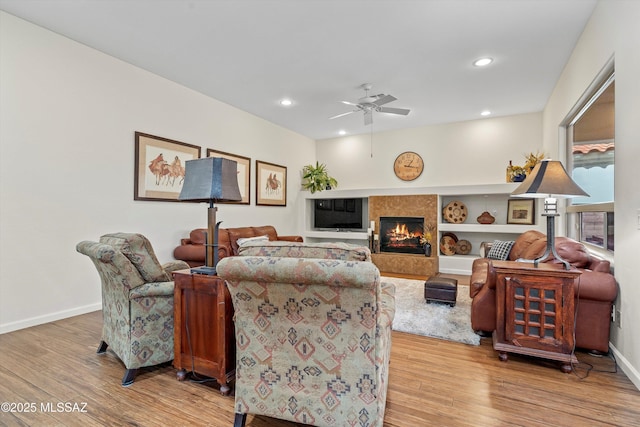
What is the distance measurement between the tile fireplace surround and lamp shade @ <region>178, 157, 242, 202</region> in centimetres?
450

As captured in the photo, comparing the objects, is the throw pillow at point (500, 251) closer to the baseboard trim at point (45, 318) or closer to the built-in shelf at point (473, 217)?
the built-in shelf at point (473, 217)

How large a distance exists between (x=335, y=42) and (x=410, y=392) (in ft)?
10.9

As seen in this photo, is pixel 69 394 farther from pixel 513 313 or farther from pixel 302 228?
pixel 302 228

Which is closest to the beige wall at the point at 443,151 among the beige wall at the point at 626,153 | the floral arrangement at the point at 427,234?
the floral arrangement at the point at 427,234

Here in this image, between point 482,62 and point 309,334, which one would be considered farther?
point 482,62

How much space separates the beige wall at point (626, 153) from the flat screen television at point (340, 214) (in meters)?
4.71

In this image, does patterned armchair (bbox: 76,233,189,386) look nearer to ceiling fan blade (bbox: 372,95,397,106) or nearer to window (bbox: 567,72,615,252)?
ceiling fan blade (bbox: 372,95,397,106)

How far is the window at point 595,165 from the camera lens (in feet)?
8.91

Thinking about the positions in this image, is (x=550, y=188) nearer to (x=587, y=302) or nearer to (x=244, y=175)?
(x=587, y=302)

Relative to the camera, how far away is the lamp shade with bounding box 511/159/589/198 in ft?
7.55

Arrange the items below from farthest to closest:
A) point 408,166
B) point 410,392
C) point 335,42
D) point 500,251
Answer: point 408,166
point 500,251
point 335,42
point 410,392

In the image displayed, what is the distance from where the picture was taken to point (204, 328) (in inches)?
77.4

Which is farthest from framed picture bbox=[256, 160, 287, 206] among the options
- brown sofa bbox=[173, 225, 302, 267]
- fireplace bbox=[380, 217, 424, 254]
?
fireplace bbox=[380, 217, 424, 254]

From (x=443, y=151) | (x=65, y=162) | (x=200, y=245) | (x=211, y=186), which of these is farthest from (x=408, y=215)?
(x=65, y=162)
